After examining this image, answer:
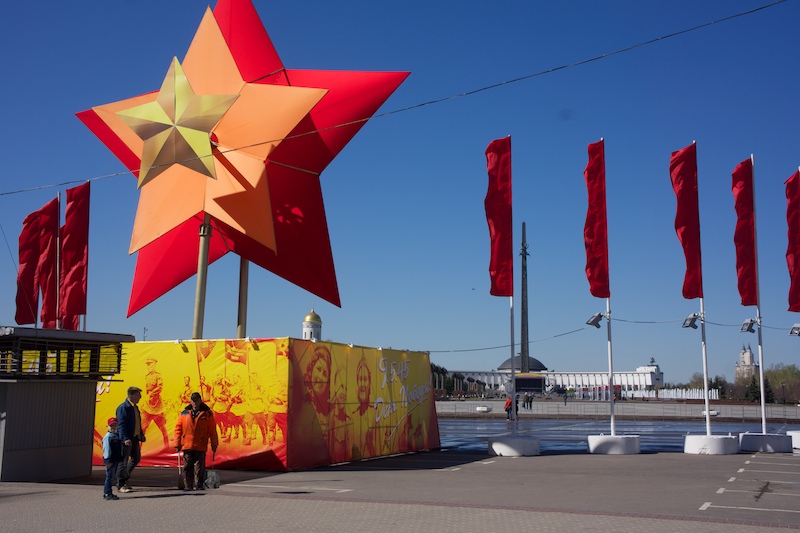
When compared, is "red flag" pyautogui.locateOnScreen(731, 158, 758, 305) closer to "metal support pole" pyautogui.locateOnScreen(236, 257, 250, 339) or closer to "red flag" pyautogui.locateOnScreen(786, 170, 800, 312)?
"red flag" pyautogui.locateOnScreen(786, 170, 800, 312)

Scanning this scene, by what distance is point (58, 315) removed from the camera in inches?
1077

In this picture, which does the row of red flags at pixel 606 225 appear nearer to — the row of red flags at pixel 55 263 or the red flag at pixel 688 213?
the red flag at pixel 688 213

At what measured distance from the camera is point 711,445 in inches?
873

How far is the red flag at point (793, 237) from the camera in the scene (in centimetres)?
2364

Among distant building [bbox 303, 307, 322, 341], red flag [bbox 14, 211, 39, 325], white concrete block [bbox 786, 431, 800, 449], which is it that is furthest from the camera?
Answer: distant building [bbox 303, 307, 322, 341]

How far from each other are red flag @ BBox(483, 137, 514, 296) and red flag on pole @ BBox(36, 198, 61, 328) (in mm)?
15719

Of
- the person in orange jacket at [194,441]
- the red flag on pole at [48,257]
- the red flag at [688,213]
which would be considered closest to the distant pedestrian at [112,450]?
the person in orange jacket at [194,441]

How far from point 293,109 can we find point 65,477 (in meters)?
9.55

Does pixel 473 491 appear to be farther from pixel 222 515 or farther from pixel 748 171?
pixel 748 171

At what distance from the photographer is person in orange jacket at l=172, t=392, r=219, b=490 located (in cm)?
1364

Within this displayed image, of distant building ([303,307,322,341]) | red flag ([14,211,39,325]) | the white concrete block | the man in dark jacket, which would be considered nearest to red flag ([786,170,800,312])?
the white concrete block

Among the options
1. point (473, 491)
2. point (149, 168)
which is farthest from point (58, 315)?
point (473, 491)

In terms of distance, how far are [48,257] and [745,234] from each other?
23092 mm

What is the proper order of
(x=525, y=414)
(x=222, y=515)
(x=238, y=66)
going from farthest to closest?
(x=525, y=414)
(x=238, y=66)
(x=222, y=515)
